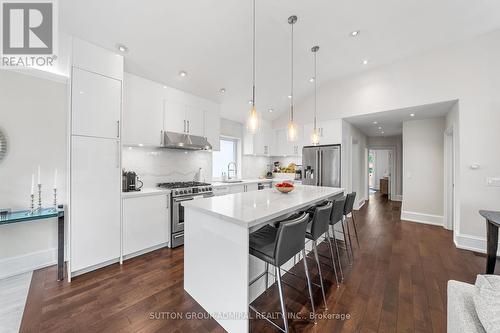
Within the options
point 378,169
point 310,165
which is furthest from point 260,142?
point 378,169

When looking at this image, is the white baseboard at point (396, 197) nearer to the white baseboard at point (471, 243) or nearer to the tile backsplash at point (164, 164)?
the white baseboard at point (471, 243)

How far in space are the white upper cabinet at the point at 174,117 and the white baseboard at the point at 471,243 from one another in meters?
4.94

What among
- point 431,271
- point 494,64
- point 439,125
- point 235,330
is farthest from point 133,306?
point 439,125

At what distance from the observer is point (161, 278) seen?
2.29 m

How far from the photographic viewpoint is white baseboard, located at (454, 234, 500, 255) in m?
3.06

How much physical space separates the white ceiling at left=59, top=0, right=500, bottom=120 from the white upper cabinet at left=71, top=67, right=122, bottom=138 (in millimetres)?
461

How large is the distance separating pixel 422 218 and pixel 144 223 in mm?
5780

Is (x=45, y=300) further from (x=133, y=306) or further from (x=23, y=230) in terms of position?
(x=23, y=230)

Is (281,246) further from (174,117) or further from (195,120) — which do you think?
(195,120)

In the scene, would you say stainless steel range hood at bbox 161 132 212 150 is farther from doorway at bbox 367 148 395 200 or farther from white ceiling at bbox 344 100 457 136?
doorway at bbox 367 148 395 200

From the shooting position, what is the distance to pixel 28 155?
7.82ft

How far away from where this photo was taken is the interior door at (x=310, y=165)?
16.4 ft

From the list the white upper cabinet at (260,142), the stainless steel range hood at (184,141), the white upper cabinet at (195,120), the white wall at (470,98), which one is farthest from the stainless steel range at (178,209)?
the white wall at (470,98)

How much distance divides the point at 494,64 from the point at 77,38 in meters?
5.74
